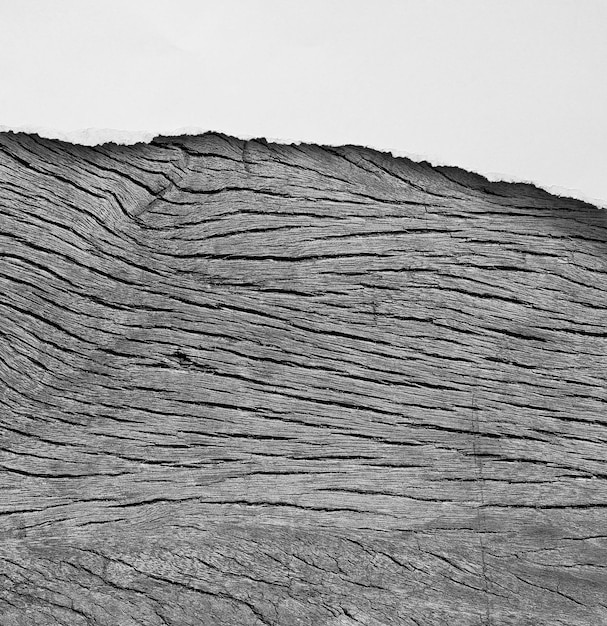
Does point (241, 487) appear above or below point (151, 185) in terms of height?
below

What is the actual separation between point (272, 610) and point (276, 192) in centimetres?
62

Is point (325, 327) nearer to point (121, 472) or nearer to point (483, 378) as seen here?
point (483, 378)

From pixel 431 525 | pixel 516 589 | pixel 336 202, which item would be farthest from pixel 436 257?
pixel 516 589

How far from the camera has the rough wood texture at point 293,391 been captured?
114 cm

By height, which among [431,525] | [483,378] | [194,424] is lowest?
[431,525]

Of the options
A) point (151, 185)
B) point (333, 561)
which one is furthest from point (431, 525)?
point (151, 185)

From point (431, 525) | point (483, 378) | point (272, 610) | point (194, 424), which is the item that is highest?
point (483, 378)

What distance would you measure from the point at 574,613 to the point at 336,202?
0.72 m

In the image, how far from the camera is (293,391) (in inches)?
46.4

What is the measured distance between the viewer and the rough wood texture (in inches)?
45.0

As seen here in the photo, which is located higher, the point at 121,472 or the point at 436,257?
the point at 436,257

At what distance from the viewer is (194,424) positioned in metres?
1.16

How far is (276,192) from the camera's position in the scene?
3.93 feet

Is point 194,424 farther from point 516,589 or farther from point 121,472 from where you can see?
point 516,589
